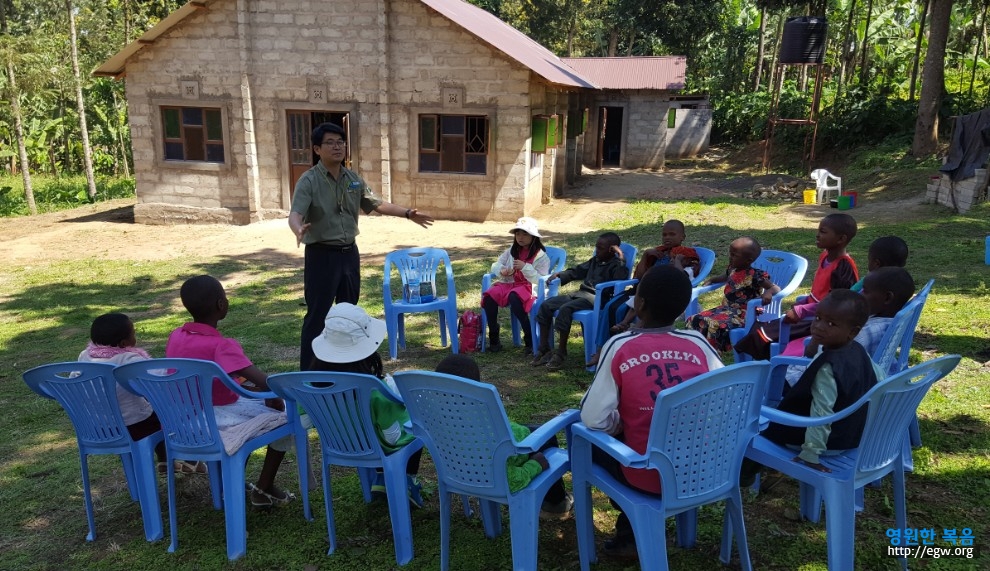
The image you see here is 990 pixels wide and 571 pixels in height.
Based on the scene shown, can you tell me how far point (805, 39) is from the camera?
63.4ft

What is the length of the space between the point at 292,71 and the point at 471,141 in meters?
3.81

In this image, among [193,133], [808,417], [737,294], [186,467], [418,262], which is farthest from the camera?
[193,133]

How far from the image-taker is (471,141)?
48.0 feet

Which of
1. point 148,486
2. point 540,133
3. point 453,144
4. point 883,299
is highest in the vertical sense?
point 540,133

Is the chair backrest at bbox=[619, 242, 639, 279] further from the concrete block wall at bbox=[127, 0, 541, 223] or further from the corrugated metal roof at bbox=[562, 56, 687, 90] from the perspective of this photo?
the corrugated metal roof at bbox=[562, 56, 687, 90]

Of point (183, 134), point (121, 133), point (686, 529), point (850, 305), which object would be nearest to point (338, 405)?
point (686, 529)

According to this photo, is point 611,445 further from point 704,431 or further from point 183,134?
point 183,134

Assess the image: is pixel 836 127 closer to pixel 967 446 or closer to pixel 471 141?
pixel 471 141

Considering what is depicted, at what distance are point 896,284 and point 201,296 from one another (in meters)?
3.40

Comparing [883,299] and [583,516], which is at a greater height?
[883,299]

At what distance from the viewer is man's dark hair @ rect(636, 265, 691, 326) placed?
274cm

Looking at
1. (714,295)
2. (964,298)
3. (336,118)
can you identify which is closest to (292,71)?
(336,118)

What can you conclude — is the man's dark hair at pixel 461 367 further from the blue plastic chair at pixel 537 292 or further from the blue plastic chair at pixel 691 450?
the blue plastic chair at pixel 537 292

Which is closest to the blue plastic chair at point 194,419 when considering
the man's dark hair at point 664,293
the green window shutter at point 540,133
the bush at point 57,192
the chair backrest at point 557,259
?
the man's dark hair at point 664,293
